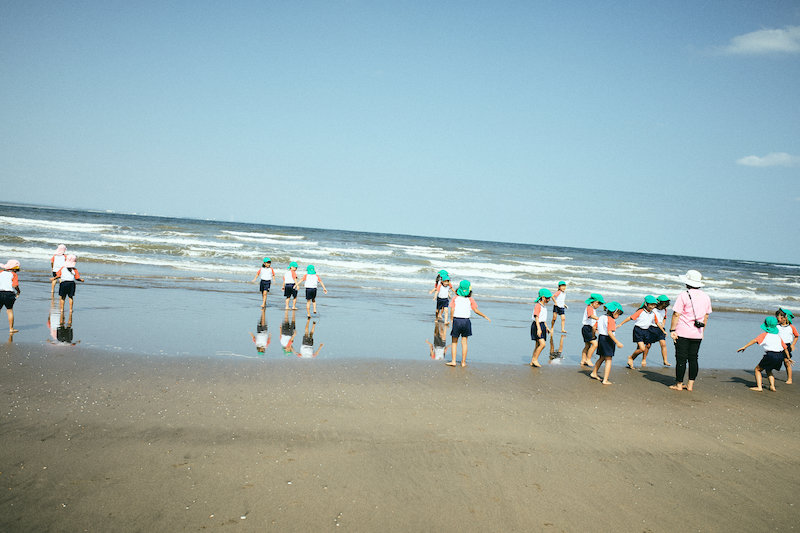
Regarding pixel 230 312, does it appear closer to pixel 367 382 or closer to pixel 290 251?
pixel 367 382

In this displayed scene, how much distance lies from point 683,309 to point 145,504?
25.2ft

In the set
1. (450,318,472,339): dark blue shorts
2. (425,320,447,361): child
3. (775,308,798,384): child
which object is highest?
(775,308,798,384): child

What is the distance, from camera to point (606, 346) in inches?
332

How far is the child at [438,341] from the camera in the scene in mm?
9750

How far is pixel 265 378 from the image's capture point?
7.18 meters

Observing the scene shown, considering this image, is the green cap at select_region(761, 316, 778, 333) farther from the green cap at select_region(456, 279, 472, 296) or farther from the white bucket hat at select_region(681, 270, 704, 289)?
the green cap at select_region(456, 279, 472, 296)

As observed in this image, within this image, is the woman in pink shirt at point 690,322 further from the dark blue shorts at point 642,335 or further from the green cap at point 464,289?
the green cap at point 464,289

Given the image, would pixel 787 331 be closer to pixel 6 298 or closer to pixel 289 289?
pixel 289 289

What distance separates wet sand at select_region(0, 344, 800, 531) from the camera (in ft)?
13.0

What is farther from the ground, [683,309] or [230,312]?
[683,309]

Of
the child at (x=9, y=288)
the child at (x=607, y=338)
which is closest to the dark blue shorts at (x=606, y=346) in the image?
the child at (x=607, y=338)

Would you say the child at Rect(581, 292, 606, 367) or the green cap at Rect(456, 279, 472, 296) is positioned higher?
the green cap at Rect(456, 279, 472, 296)

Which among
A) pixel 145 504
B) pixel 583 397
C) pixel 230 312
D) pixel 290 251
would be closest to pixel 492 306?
pixel 230 312

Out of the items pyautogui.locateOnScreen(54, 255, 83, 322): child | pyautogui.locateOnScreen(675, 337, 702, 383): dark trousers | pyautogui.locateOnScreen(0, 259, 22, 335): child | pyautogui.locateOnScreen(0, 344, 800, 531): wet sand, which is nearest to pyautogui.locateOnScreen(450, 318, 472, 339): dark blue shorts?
pyautogui.locateOnScreen(0, 344, 800, 531): wet sand
